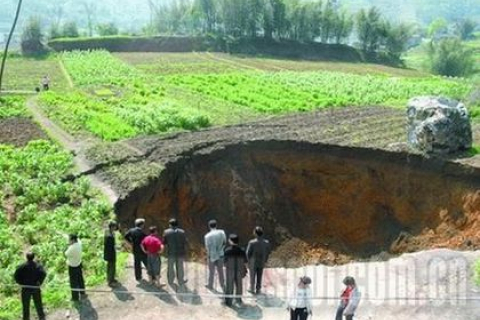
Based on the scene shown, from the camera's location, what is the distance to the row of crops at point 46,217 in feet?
47.1

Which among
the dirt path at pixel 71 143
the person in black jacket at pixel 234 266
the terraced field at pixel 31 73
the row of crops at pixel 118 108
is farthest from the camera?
the terraced field at pixel 31 73

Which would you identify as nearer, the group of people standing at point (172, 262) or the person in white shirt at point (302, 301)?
the person in white shirt at point (302, 301)

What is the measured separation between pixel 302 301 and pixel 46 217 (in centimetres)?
947

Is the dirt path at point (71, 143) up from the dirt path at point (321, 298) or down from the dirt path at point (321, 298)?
→ up

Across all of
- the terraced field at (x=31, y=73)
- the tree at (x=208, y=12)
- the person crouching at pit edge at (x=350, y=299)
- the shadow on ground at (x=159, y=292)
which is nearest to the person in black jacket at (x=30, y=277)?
the shadow on ground at (x=159, y=292)

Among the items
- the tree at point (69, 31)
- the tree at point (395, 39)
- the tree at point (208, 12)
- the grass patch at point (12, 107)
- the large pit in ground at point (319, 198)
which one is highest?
the tree at point (208, 12)

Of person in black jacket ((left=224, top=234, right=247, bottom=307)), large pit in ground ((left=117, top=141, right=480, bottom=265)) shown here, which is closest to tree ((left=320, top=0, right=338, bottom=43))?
large pit in ground ((left=117, top=141, right=480, bottom=265))

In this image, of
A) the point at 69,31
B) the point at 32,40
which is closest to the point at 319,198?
the point at 32,40

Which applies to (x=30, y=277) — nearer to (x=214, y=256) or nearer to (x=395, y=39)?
(x=214, y=256)

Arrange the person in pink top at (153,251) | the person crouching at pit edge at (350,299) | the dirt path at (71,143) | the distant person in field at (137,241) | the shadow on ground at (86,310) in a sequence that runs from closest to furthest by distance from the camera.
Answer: the person crouching at pit edge at (350,299) < the shadow on ground at (86,310) < the person in pink top at (153,251) < the distant person in field at (137,241) < the dirt path at (71,143)

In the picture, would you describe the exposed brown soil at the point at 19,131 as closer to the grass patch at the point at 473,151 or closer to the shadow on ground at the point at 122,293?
the shadow on ground at the point at 122,293

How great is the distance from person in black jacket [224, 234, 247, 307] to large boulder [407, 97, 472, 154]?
12.9 metres

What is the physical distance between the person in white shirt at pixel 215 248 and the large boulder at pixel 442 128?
1272 cm

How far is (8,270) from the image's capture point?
48.6 ft
